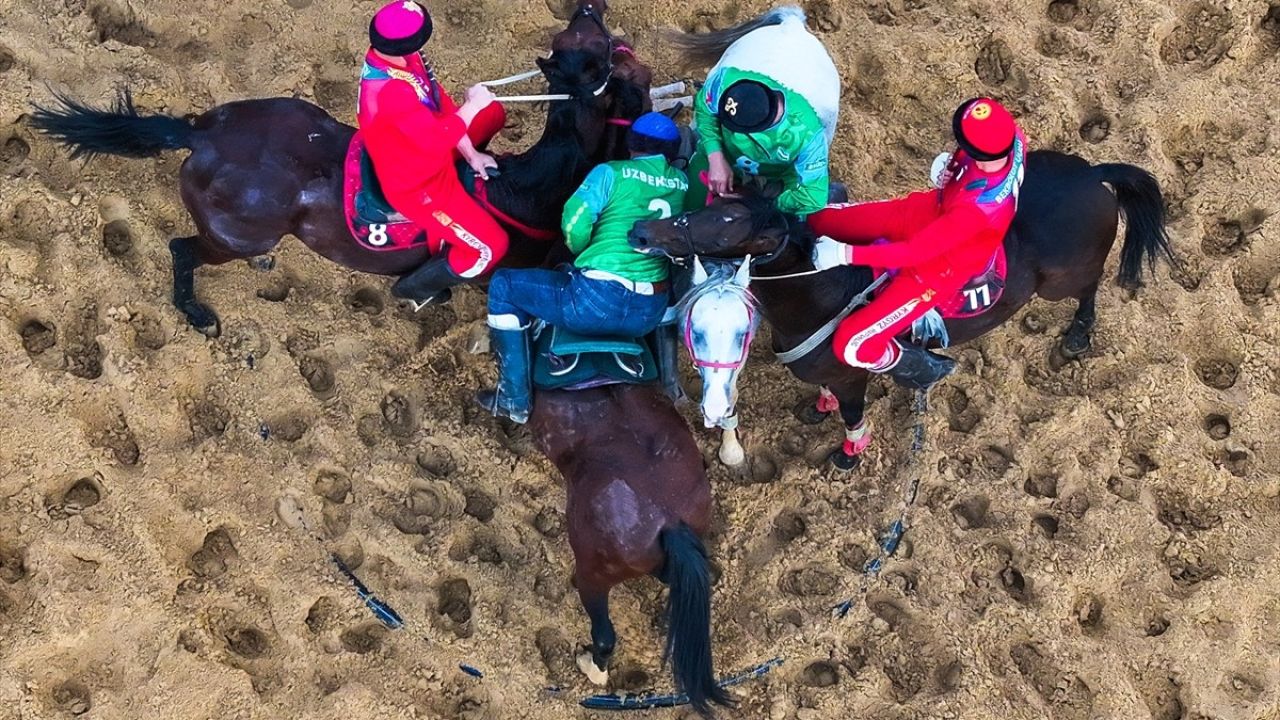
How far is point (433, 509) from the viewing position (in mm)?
3639

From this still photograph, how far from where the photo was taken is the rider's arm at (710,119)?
9.97 ft

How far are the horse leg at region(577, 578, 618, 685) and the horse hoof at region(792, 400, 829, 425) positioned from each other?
1144 millimetres

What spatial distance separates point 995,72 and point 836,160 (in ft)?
2.94

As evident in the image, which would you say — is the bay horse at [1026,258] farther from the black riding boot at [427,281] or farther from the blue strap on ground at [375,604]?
the blue strap on ground at [375,604]

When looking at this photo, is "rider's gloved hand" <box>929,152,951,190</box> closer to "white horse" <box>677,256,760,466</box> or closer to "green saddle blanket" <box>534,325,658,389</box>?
"white horse" <box>677,256,760,466</box>

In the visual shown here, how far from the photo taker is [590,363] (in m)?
3.14

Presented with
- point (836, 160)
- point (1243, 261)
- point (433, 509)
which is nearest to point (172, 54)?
point (433, 509)

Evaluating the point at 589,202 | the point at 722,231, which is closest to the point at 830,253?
the point at 722,231

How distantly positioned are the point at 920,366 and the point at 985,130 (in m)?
0.92

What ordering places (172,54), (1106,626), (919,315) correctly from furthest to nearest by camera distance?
(172,54) → (1106,626) → (919,315)

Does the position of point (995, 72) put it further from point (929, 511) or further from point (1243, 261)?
point (929, 511)

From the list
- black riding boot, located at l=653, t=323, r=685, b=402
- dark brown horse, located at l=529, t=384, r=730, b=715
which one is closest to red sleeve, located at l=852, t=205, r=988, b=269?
black riding boot, located at l=653, t=323, r=685, b=402

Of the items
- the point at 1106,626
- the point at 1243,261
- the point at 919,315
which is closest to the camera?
the point at 919,315

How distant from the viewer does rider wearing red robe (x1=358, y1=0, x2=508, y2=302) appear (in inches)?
→ 114
